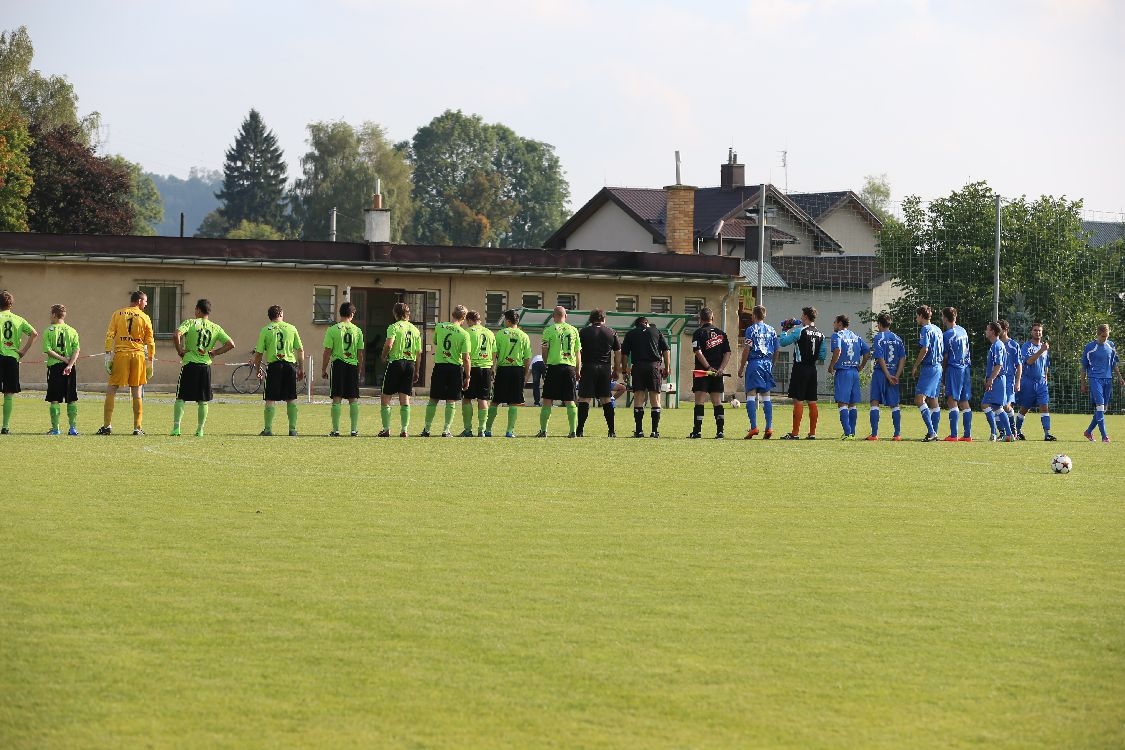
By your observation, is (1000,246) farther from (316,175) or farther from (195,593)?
(316,175)

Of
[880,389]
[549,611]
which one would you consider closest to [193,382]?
[880,389]

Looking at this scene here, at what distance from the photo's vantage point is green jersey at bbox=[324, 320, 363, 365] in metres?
21.8

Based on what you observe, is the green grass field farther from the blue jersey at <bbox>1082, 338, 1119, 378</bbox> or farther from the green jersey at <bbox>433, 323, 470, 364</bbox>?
the blue jersey at <bbox>1082, 338, 1119, 378</bbox>

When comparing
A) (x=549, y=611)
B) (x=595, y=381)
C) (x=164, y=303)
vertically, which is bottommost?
(x=549, y=611)

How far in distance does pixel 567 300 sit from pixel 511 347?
2025cm

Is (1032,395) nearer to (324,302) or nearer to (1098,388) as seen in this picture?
Answer: (1098,388)

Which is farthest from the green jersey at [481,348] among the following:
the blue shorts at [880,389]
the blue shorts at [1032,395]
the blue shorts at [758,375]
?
the blue shorts at [1032,395]

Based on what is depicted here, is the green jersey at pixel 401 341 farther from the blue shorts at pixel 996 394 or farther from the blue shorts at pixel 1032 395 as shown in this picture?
the blue shorts at pixel 1032 395

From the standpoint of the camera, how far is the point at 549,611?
8281 millimetres

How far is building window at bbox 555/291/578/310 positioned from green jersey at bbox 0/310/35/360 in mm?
22923

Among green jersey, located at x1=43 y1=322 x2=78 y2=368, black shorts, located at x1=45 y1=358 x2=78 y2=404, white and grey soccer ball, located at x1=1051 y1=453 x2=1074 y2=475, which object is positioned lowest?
white and grey soccer ball, located at x1=1051 y1=453 x2=1074 y2=475

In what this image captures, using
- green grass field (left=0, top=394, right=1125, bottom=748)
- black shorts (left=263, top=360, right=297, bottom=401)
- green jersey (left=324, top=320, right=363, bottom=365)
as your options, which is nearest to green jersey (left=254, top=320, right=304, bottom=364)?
black shorts (left=263, top=360, right=297, bottom=401)

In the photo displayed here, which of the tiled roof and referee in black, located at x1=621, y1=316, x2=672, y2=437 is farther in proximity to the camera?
the tiled roof

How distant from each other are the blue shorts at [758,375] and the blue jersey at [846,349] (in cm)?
112
